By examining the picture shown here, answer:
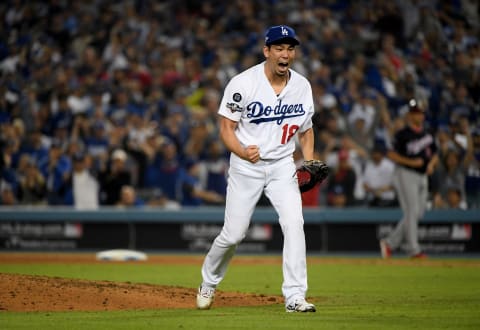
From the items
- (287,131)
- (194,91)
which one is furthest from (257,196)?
(194,91)

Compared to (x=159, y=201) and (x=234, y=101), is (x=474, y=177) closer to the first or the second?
(x=159, y=201)

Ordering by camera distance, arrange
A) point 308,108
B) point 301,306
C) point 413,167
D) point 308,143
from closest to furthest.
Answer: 1. point 301,306
2. point 308,108
3. point 308,143
4. point 413,167

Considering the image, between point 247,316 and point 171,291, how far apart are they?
2054 mm

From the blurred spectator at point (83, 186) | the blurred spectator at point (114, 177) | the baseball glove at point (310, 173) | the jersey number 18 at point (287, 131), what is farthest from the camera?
the blurred spectator at point (83, 186)

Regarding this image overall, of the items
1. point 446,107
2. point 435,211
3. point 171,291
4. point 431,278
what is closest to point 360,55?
point 446,107

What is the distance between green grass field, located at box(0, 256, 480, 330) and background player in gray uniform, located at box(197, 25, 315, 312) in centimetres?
60

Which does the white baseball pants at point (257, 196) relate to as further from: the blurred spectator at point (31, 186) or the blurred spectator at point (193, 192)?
the blurred spectator at point (31, 186)

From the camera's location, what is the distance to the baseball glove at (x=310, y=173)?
800cm

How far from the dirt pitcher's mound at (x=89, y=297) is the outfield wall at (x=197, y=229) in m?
7.69

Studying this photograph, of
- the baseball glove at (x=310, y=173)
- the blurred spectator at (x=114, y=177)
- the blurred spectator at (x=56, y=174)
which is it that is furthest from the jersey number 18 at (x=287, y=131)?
the blurred spectator at (x=56, y=174)

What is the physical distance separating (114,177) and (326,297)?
907 cm

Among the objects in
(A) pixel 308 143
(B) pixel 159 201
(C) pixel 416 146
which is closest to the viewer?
(A) pixel 308 143

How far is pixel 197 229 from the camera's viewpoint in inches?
693

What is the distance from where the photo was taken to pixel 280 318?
7.18 metres
